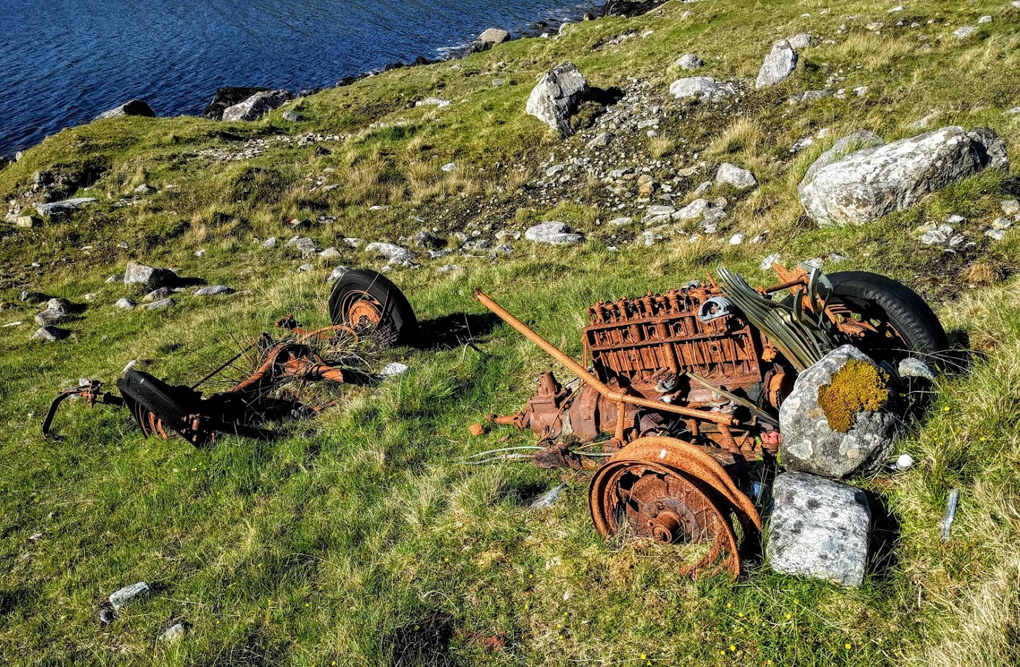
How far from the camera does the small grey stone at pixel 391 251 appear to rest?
1224cm

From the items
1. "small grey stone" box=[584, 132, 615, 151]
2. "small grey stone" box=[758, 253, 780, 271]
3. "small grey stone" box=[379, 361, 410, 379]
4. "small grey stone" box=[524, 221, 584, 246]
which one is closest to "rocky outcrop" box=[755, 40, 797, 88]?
"small grey stone" box=[584, 132, 615, 151]

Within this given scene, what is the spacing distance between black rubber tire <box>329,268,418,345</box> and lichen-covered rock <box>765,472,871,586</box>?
5149mm

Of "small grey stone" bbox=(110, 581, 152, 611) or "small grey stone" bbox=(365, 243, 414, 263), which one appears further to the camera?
"small grey stone" bbox=(365, 243, 414, 263)

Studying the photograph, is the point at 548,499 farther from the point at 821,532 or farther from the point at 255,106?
the point at 255,106

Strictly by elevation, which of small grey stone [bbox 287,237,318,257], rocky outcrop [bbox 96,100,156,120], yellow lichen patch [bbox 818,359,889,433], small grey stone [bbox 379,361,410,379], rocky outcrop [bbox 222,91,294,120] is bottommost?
small grey stone [bbox 379,361,410,379]

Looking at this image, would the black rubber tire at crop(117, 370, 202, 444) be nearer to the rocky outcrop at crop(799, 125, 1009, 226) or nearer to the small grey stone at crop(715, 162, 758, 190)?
the rocky outcrop at crop(799, 125, 1009, 226)

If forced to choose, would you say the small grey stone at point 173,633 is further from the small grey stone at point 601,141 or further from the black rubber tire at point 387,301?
the small grey stone at point 601,141

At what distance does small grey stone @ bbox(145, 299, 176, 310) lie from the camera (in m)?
11.5

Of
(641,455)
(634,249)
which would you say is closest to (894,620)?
(641,455)

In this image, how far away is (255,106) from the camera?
98.3 ft

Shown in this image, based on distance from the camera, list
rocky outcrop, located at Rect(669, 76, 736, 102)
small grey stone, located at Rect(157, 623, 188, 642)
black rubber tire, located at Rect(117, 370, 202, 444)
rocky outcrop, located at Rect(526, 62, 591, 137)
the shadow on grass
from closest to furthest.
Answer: small grey stone, located at Rect(157, 623, 188, 642), black rubber tire, located at Rect(117, 370, 202, 444), the shadow on grass, rocky outcrop, located at Rect(669, 76, 736, 102), rocky outcrop, located at Rect(526, 62, 591, 137)

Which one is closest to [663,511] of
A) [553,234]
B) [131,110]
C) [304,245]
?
[553,234]

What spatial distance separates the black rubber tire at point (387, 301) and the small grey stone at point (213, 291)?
475 cm

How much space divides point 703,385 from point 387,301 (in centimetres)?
442
